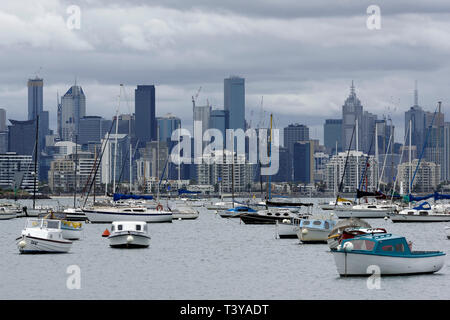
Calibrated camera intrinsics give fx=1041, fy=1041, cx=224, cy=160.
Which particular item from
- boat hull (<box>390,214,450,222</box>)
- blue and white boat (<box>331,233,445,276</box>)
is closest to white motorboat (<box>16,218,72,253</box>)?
blue and white boat (<box>331,233,445,276</box>)

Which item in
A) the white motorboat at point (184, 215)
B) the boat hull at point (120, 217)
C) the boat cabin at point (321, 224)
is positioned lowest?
the white motorboat at point (184, 215)

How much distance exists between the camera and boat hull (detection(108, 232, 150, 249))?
94812 millimetres

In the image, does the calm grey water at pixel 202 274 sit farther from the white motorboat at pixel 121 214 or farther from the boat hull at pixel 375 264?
the white motorboat at pixel 121 214

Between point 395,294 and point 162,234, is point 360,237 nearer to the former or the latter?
point 395,294

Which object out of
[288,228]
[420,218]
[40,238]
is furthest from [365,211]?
[40,238]

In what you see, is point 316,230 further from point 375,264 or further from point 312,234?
point 375,264

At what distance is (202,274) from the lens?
75.1 meters

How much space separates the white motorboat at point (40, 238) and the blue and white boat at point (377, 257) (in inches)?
1142

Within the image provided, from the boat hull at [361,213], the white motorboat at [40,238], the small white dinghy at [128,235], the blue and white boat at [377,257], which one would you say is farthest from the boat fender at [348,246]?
the boat hull at [361,213]

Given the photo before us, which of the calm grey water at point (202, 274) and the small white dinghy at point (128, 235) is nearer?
the calm grey water at point (202, 274)

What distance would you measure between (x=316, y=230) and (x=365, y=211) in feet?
240

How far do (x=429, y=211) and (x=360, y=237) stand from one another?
A: 90.8 metres

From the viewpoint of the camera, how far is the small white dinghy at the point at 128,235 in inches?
3735

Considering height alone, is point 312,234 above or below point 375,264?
above
